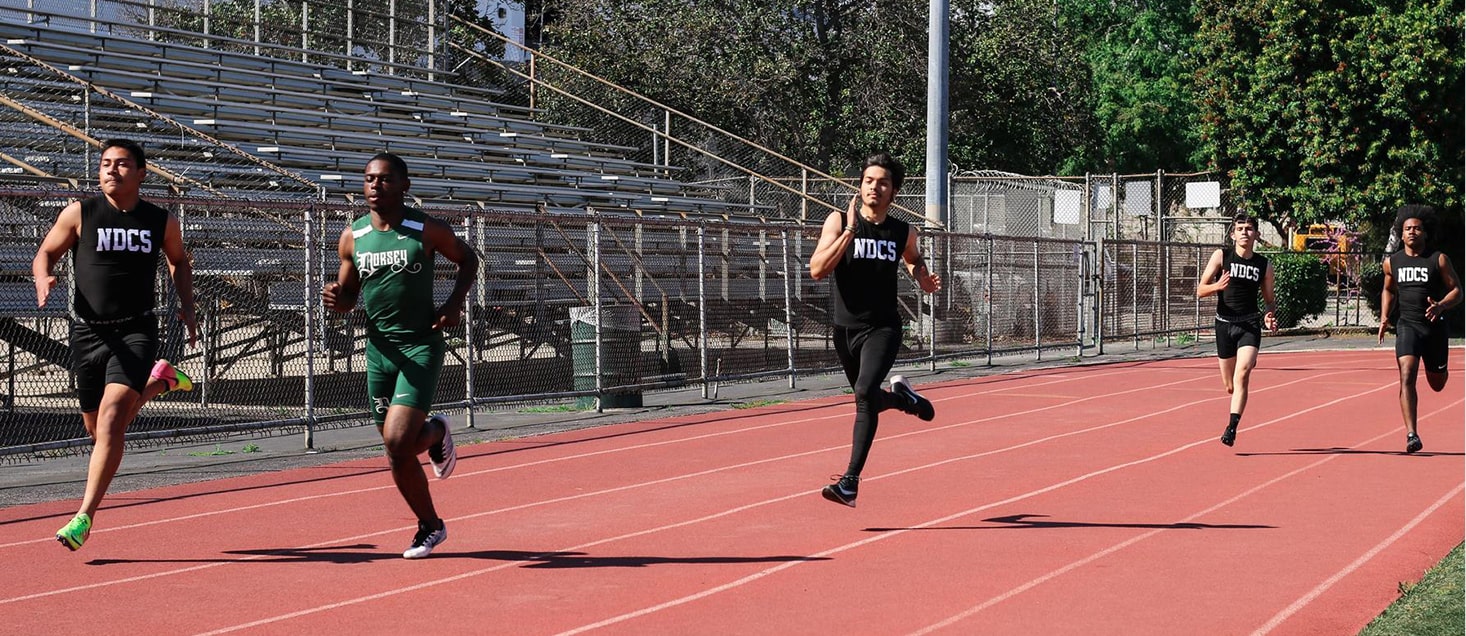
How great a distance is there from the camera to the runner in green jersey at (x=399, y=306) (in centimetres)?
757

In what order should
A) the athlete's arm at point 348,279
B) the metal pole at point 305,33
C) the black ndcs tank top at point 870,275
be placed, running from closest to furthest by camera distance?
the athlete's arm at point 348,279
the black ndcs tank top at point 870,275
the metal pole at point 305,33

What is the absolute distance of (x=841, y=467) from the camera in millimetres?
11977


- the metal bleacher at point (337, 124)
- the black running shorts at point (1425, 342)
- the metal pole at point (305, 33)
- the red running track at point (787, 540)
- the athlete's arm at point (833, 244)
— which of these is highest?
the metal pole at point (305, 33)

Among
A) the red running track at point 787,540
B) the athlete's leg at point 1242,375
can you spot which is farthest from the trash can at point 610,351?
the athlete's leg at point 1242,375

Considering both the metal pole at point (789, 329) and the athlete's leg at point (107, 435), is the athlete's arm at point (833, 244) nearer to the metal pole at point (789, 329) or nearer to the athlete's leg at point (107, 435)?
the athlete's leg at point (107, 435)

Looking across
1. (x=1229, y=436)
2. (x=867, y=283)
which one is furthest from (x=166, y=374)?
(x=1229, y=436)

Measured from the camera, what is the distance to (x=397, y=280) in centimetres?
762

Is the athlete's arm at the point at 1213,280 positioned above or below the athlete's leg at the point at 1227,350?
above

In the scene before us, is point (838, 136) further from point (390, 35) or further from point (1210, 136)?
point (390, 35)

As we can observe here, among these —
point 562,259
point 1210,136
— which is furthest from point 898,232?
point 1210,136

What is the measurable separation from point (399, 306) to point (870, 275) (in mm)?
2706

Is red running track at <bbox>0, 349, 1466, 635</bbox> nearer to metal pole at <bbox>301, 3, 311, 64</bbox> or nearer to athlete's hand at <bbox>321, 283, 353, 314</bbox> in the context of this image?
athlete's hand at <bbox>321, 283, 353, 314</bbox>

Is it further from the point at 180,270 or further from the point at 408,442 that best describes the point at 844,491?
the point at 180,270

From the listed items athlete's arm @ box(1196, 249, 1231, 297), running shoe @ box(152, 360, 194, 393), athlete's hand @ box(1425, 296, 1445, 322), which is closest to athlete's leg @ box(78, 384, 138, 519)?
running shoe @ box(152, 360, 194, 393)
